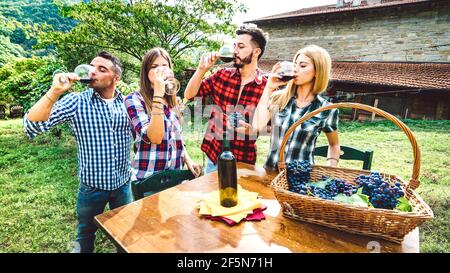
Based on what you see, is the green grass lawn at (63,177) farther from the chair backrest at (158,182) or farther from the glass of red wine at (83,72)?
the glass of red wine at (83,72)

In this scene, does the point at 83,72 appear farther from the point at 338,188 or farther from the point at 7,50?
the point at 7,50

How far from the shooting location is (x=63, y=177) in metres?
5.43

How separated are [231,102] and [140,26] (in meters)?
9.13

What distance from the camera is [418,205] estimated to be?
1.32m

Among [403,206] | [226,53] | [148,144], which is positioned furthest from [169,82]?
[403,206]

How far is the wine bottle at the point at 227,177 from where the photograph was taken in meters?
1.54

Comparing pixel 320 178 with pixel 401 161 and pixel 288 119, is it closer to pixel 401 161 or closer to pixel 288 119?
pixel 288 119

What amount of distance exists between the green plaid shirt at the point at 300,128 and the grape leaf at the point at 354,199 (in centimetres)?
94

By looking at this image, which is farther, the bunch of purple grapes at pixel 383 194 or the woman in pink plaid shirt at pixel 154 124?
the woman in pink plaid shirt at pixel 154 124

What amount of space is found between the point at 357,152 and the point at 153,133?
197 cm

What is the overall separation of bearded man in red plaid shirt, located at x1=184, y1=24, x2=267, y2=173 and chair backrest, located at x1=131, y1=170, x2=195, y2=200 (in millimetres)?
736

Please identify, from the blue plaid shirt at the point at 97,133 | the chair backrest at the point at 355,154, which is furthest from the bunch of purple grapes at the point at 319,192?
the blue plaid shirt at the point at 97,133
